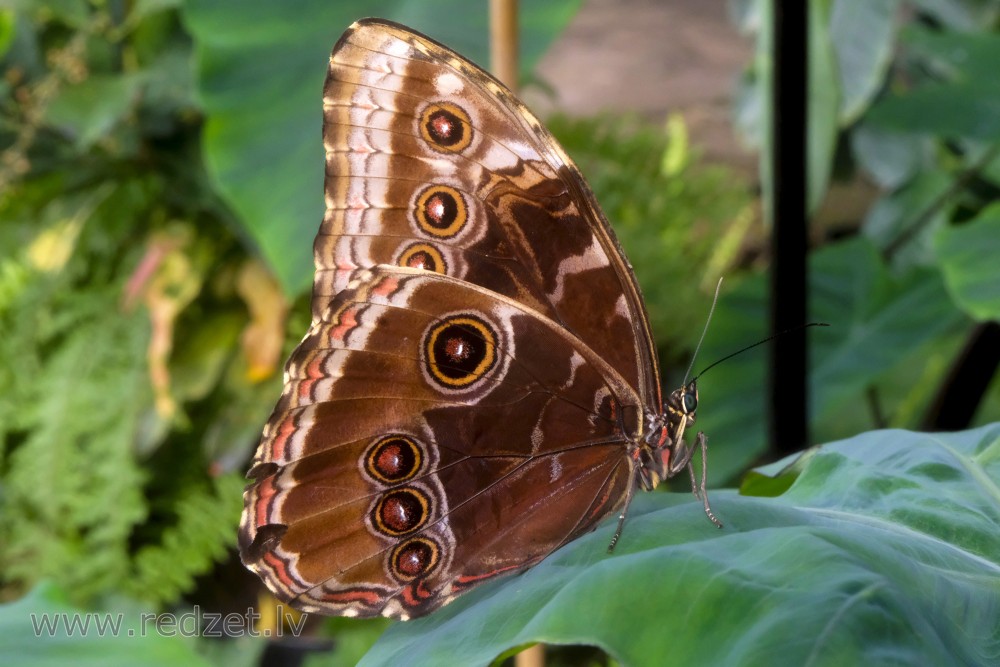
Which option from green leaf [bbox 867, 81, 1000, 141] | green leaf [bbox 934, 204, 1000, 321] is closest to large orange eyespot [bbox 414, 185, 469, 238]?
green leaf [bbox 934, 204, 1000, 321]

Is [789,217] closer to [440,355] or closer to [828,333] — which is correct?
[440,355]

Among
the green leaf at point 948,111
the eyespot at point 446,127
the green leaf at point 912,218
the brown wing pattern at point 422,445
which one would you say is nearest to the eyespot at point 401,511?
the brown wing pattern at point 422,445

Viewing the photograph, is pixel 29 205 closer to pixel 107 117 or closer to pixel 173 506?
pixel 107 117

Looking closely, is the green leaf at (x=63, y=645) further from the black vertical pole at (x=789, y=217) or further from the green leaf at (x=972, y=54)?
the green leaf at (x=972, y=54)

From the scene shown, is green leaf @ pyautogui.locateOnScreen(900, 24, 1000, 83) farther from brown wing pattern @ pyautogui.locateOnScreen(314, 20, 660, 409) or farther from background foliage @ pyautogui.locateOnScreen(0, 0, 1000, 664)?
brown wing pattern @ pyautogui.locateOnScreen(314, 20, 660, 409)

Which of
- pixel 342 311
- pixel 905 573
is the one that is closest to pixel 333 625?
pixel 342 311

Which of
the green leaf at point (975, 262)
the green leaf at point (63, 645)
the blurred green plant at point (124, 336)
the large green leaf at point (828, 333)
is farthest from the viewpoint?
the blurred green plant at point (124, 336)
